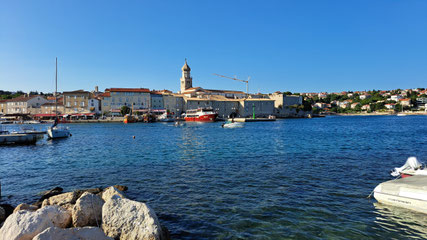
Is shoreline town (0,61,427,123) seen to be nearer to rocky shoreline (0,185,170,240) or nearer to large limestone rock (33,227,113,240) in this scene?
rocky shoreline (0,185,170,240)

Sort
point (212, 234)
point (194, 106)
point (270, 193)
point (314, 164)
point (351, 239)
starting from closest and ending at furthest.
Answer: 1. point (351, 239)
2. point (212, 234)
3. point (270, 193)
4. point (314, 164)
5. point (194, 106)

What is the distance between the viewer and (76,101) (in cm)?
7888

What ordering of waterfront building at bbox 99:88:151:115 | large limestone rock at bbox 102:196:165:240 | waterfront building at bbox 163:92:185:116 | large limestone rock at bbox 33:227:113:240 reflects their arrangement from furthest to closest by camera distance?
1. waterfront building at bbox 163:92:185:116
2. waterfront building at bbox 99:88:151:115
3. large limestone rock at bbox 102:196:165:240
4. large limestone rock at bbox 33:227:113:240

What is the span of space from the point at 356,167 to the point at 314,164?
162 centimetres

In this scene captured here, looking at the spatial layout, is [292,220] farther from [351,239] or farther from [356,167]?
[356,167]

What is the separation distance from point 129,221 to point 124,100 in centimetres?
7984

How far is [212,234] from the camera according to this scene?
509cm

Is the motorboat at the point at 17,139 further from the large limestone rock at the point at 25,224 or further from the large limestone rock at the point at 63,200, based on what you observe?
the large limestone rock at the point at 25,224

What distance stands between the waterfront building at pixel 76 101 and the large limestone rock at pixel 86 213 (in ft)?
269

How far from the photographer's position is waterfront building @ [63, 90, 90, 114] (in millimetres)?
78812

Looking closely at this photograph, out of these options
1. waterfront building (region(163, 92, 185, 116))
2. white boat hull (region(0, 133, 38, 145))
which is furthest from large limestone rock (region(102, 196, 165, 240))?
waterfront building (region(163, 92, 185, 116))

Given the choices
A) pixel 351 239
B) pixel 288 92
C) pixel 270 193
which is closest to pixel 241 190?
pixel 270 193

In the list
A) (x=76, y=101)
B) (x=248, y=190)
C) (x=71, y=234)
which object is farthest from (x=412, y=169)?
(x=76, y=101)

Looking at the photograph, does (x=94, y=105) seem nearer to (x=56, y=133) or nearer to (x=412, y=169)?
(x=56, y=133)
